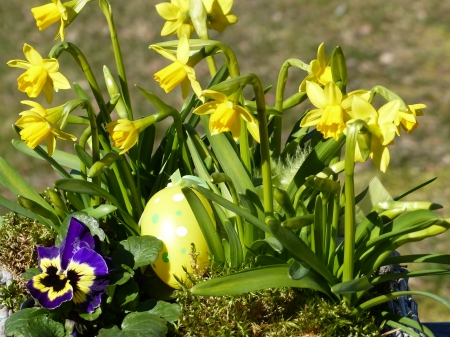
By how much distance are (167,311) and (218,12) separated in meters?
0.62

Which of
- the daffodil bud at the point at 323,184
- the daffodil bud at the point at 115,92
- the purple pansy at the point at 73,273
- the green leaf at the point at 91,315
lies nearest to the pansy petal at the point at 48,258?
the purple pansy at the point at 73,273

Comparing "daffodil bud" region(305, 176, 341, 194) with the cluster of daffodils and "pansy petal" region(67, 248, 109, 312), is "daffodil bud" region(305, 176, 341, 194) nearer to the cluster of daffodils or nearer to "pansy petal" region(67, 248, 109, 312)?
the cluster of daffodils

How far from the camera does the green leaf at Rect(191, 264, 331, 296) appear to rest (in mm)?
1150

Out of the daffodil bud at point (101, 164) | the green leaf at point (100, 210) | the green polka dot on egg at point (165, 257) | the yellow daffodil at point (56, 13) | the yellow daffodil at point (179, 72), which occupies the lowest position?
the green polka dot on egg at point (165, 257)

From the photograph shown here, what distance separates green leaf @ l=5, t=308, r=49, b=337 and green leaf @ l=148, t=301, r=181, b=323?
220mm

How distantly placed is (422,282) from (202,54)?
6.27ft

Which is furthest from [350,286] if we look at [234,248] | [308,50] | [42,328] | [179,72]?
[308,50]

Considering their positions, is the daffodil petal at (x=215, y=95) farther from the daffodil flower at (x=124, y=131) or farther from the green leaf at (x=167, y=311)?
the green leaf at (x=167, y=311)

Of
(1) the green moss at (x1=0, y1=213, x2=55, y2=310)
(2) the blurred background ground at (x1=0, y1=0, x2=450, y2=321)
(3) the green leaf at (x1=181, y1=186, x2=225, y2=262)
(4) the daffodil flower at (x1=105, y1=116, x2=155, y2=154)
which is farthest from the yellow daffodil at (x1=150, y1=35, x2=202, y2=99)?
(2) the blurred background ground at (x1=0, y1=0, x2=450, y2=321)

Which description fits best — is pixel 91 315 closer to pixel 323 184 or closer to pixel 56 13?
pixel 323 184

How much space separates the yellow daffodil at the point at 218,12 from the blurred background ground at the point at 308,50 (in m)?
1.98

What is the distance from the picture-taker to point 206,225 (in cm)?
133

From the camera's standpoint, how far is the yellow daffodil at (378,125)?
3.51 ft

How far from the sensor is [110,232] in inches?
62.7
